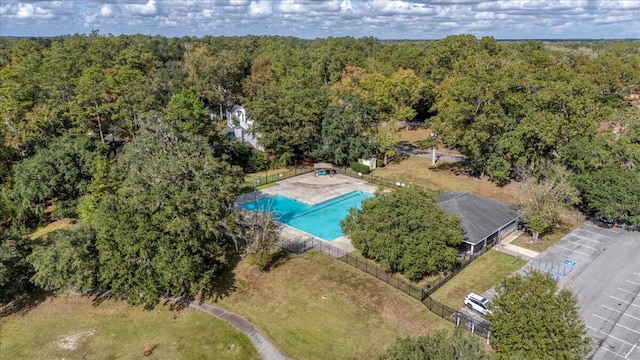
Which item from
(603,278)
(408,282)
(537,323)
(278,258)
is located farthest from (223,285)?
(603,278)

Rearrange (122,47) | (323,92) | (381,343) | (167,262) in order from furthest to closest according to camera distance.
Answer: (122,47) → (323,92) → (167,262) → (381,343)

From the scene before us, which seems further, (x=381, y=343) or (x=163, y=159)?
(x=163, y=159)

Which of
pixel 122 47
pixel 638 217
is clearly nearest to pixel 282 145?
pixel 638 217

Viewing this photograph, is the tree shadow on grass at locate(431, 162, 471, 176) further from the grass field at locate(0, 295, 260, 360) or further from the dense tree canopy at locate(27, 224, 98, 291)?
the dense tree canopy at locate(27, 224, 98, 291)

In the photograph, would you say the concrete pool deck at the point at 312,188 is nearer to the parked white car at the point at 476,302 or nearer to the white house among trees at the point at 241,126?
the white house among trees at the point at 241,126

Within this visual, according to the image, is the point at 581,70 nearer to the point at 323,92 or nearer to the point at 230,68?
the point at 323,92

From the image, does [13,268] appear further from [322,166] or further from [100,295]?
[322,166]
